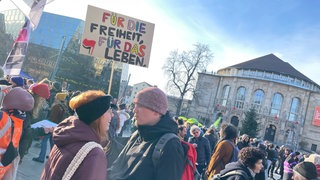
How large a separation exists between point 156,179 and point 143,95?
2.42 feet

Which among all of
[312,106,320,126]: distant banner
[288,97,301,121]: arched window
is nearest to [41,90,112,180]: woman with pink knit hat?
[288,97,301,121]: arched window

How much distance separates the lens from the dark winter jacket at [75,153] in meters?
1.76

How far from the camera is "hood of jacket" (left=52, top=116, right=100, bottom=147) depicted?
1.88 metres

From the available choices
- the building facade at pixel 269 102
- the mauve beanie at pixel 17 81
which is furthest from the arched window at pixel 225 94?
the mauve beanie at pixel 17 81

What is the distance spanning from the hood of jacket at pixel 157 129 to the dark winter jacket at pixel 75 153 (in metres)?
0.61

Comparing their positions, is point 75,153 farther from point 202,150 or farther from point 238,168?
point 202,150

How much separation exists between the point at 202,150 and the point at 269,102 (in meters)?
48.8

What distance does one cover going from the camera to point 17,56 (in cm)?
461

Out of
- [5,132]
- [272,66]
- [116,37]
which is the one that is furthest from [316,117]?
[5,132]

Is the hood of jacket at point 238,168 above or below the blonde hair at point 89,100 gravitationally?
below

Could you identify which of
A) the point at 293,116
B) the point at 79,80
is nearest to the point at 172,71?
the point at 79,80

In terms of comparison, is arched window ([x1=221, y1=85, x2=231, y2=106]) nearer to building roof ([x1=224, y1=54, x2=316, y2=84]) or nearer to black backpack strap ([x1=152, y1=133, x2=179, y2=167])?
building roof ([x1=224, y1=54, x2=316, y2=84])

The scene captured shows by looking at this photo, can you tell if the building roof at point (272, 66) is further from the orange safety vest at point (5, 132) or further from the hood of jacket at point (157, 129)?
the orange safety vest at point (5, 132)

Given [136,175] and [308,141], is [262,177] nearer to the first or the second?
[136,175]
